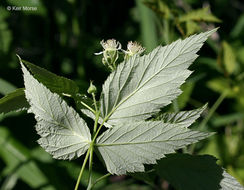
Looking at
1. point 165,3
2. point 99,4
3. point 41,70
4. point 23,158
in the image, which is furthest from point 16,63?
point 41,70

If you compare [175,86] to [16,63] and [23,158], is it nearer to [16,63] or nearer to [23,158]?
[23,158]

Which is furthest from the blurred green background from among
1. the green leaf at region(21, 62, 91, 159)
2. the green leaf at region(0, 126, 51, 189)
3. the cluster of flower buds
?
the green leaf at region(21, 62, 91, 159)

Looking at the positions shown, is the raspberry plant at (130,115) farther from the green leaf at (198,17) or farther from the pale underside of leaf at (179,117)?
the green leaf at (198,17)

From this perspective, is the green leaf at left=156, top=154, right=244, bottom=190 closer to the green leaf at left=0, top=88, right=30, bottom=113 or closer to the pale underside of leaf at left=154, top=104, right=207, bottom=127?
the pale underside of leaf at left=154, top=104, right=207, bottom=127

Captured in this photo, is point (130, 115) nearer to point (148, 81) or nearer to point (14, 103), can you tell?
point (148, 81)

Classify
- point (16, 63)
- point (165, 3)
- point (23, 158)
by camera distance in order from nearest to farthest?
point (165, 3), point (23, 158), point (16, 63)

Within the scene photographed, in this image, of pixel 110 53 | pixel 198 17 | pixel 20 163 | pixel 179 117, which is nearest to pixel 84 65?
pixel 20 163
